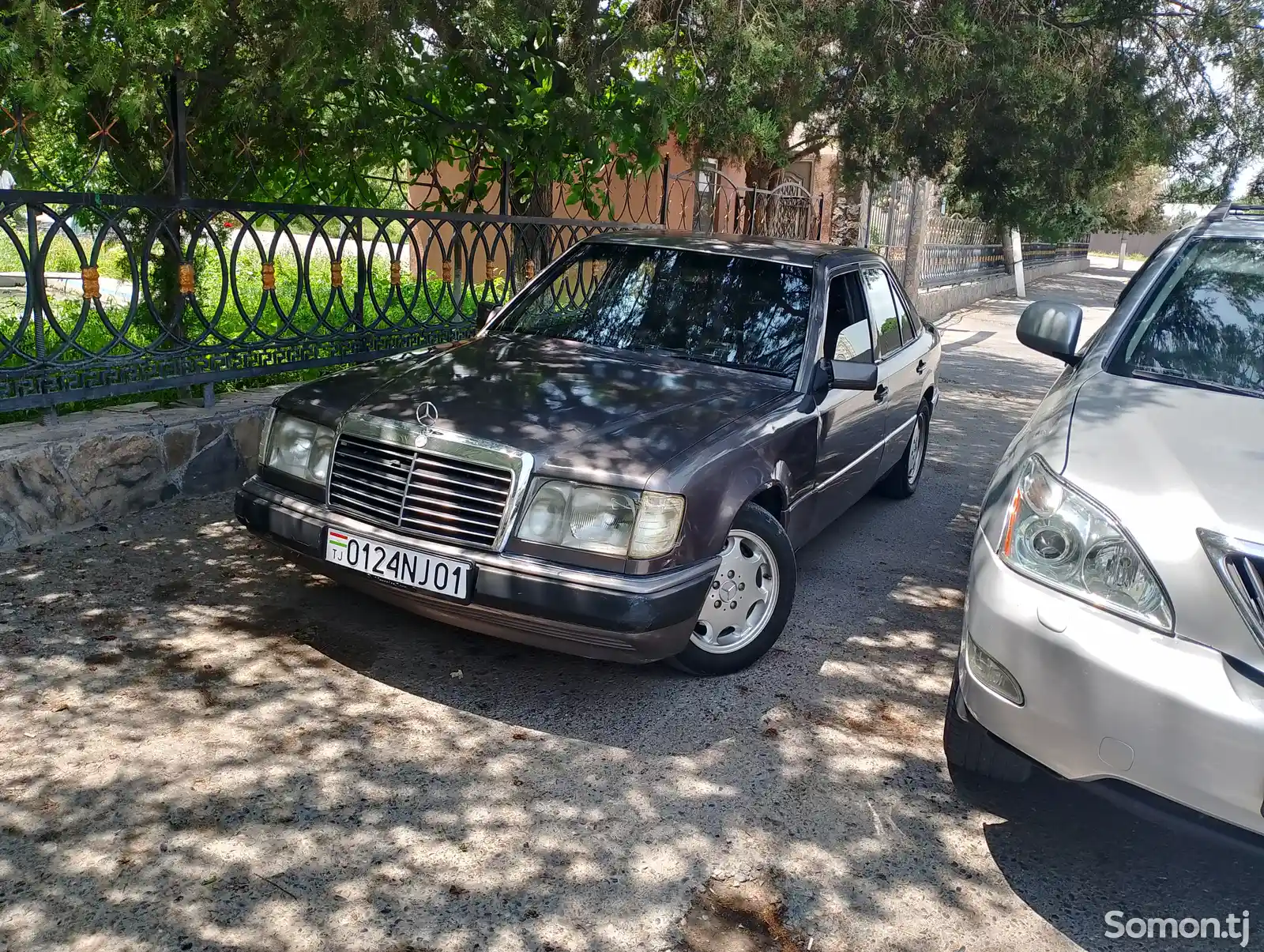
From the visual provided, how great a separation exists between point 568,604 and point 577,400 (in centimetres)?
93

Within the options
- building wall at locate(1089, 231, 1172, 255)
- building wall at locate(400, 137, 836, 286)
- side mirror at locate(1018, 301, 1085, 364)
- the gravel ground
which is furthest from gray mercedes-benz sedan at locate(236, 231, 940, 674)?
building wall at locate(1089, 231, 1172, 255)

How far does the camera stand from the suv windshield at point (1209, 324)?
3688 millimetres

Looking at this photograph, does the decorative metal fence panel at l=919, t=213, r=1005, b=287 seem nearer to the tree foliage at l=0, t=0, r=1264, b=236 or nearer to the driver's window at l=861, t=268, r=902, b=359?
the tree foliage at l=0, t=0, r=1264, b=236

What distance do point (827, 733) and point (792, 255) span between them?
2312 mm

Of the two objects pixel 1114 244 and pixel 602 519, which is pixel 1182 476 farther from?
pixel 1114 244

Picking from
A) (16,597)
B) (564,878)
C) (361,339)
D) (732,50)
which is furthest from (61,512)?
(732,50)

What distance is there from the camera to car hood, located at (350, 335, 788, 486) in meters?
3.77

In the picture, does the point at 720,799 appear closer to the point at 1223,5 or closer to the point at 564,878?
the point at 564,878

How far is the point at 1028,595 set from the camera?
2.90 meters

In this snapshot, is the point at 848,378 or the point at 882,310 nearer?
the point at 848,378

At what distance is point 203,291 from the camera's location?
6.84 meters

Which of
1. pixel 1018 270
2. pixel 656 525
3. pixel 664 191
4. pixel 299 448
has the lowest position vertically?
pixel 656 525

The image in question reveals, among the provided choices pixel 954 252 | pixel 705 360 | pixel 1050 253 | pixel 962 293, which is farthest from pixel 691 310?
pixel 1050 253

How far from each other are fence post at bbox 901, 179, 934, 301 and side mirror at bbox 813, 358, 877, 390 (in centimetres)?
1352
